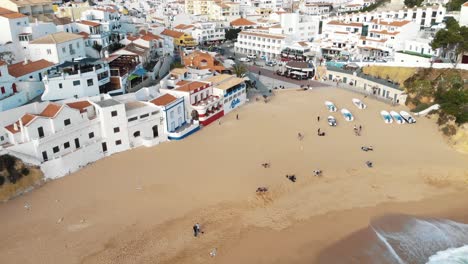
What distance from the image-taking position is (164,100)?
3934 cm

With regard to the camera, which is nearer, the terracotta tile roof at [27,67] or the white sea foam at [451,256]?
the white sea foam at [451,256]

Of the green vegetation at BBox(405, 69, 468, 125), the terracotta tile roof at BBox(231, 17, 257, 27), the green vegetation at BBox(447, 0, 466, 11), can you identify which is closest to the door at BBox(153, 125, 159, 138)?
the green vegetation at BBox(405, 69, 468, 125)

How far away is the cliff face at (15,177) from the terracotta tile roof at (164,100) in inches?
491

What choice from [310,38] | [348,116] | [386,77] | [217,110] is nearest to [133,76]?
[217,110]

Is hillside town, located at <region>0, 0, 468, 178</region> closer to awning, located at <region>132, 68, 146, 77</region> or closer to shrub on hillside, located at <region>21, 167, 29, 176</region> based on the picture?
awning, located at <region>132, 68, 146, 77</region>

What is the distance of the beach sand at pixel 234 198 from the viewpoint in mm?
24234

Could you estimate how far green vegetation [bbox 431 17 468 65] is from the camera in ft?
166

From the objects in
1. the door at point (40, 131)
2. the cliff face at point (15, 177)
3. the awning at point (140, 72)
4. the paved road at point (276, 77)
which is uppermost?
the awning at point (140, 72)

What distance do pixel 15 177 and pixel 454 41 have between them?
→ 51430 millimetres

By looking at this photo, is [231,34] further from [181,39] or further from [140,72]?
[140,72]

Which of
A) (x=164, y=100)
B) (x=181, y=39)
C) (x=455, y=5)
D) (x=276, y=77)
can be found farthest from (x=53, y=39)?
(x=455, y=5)

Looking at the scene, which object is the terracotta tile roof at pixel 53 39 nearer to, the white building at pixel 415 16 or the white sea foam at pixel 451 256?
the white sea foam at pixel 451 256

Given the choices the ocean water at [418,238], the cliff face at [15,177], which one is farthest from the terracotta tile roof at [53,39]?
the ocean water at [418,238]

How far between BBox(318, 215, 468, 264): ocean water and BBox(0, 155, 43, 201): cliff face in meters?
21.8
